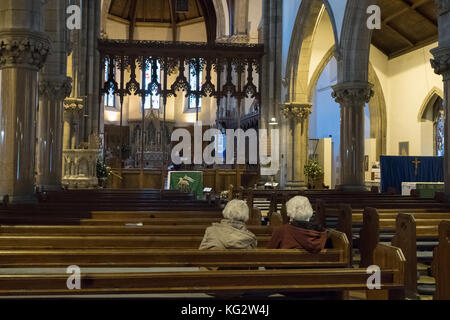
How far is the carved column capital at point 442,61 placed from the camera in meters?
7.29

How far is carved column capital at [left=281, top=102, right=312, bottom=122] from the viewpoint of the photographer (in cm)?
1686

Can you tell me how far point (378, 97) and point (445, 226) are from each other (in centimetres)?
1680

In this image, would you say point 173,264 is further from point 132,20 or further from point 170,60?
point 132,20


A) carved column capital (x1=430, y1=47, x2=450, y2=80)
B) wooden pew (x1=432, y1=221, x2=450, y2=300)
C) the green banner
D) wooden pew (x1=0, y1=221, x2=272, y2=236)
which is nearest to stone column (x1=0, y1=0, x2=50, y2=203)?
wooden pew (x1=0, y1=221, x2=272, y2=236)

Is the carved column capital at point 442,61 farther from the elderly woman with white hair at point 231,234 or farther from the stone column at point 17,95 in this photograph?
the stone column at point 17,95

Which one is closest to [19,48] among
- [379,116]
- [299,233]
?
[299,233]

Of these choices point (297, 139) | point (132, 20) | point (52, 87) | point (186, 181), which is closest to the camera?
point (52, 87)

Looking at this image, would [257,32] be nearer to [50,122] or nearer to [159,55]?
[159,55]

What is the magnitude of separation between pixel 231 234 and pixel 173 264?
533 mm

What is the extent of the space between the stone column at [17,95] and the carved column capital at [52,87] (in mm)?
3473

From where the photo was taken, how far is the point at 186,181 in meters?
15.2

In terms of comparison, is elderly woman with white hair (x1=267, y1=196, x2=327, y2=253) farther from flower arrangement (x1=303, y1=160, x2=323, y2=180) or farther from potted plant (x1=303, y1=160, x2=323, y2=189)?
flower arrangement (x1=303, y1=160, x2=323, y2=180)

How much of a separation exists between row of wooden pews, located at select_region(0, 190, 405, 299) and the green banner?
1066cm

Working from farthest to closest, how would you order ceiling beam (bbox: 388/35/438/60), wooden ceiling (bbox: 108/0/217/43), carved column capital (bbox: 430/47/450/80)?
wooden ceiling (bbox: 108/0/217/43) < ceiling beam (bbox: 388/35/438/60) < carved column capital (bbox: 430/47/450/80)
